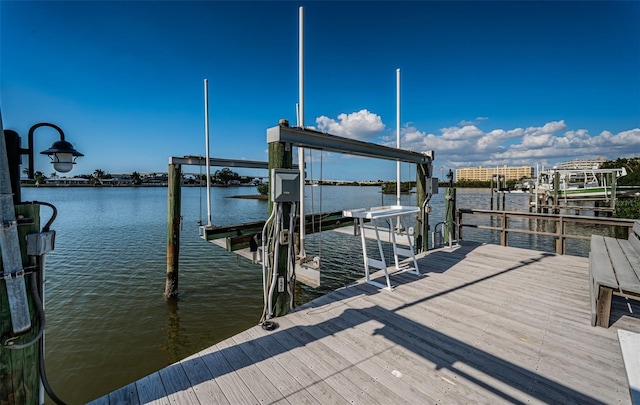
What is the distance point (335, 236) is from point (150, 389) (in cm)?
1168

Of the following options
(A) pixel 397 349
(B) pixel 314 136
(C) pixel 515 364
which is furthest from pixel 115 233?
(C) pixel 515 364

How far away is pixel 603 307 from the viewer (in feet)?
10.4

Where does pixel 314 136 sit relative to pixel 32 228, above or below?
above

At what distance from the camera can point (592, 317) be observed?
10.6 feet

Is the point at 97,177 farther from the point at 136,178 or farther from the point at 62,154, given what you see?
the point at 62,154

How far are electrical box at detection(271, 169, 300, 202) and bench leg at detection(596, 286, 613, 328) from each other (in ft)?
11.9

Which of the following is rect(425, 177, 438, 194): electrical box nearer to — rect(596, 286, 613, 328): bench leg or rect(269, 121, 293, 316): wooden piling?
rect(596, 286, 613, 328): bench leg

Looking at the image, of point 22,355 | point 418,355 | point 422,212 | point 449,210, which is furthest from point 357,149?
point 22,355

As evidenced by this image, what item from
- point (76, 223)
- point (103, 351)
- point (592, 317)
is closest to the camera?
point (592, 317)

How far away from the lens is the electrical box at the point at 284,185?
129 inches

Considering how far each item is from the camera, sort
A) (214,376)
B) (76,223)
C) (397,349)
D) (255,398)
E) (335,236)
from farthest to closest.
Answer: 1. (76,223)
2. (335,236)
3. (397,349)
4. (214,376)
5. (255,398)

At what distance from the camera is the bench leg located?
123 inches

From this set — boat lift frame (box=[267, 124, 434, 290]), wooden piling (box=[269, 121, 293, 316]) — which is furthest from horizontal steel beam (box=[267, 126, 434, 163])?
wooden piling (box=[269, 121, 293, 316])

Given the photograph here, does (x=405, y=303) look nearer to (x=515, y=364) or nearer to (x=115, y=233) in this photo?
(x=515, y=364)
